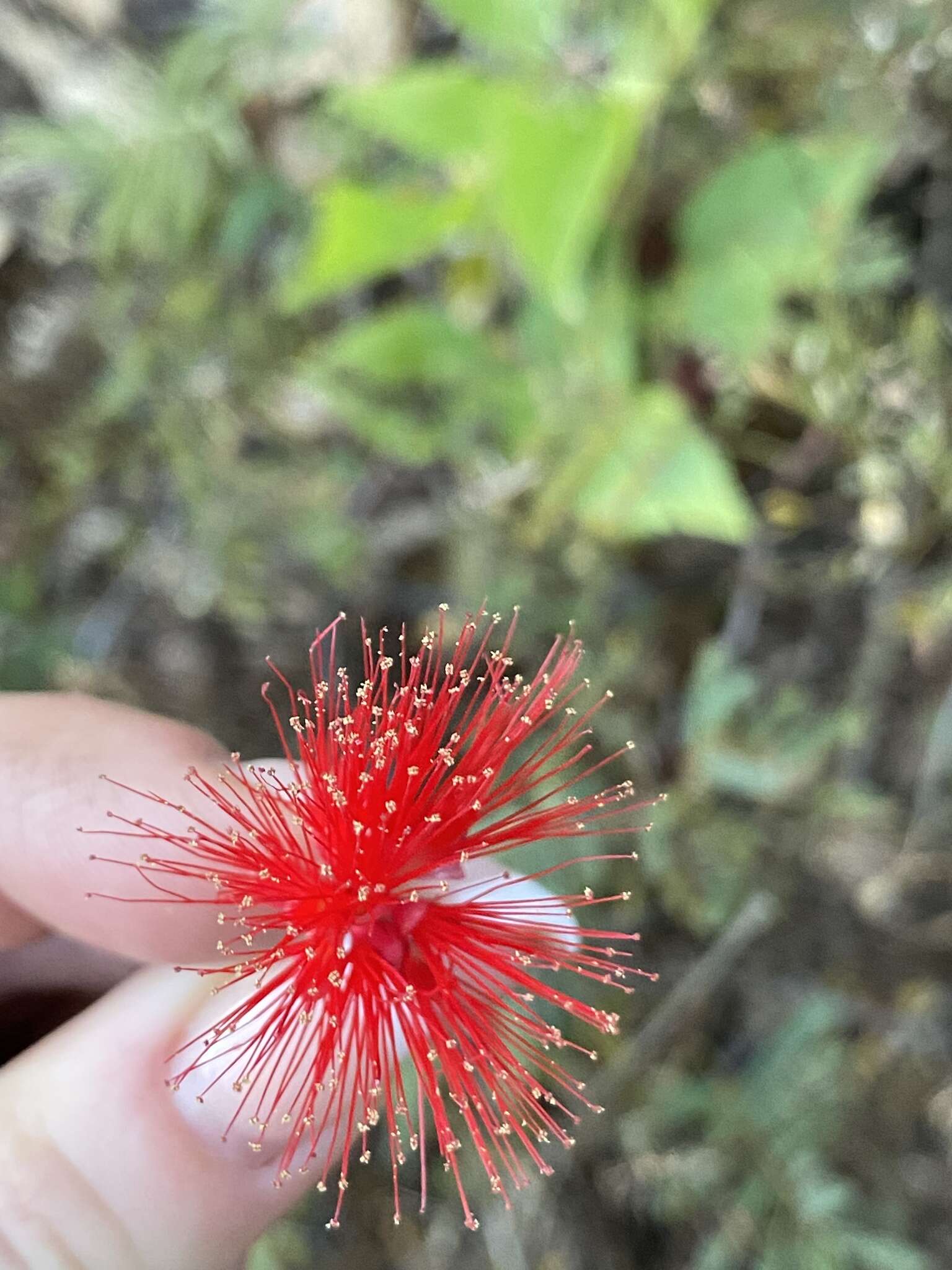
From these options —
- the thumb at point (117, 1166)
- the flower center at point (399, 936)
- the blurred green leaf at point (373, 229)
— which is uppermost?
the blurred green leaf at point (373, 229)

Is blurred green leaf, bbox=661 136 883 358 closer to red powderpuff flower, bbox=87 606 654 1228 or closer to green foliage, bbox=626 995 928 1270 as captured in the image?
red powderpuff flower, bbox=87 606 654 1228

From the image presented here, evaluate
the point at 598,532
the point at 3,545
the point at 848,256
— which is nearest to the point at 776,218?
the point at 848,256

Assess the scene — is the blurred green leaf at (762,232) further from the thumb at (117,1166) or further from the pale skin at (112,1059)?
the thumb at (117,1166)

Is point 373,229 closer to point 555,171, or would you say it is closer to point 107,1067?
point 555,171

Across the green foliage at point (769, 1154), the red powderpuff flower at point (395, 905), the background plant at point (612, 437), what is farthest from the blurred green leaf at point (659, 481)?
the green foliage at point (769, 1154)

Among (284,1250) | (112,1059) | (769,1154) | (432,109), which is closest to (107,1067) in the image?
(112,1059)
